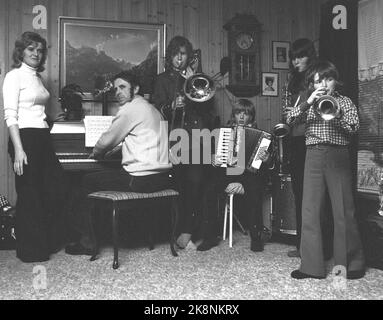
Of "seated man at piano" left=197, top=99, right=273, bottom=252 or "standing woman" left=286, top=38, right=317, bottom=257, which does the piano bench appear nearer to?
"seated man at piano" left=197, top=99, right=273, bottom=252

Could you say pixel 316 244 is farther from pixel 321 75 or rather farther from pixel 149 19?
pixel 149 19

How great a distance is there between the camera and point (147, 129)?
312cm

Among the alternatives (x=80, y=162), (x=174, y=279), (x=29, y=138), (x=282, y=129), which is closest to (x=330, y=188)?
(x=282, y=129)

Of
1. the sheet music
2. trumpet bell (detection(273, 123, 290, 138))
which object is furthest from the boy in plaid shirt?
the sheet music

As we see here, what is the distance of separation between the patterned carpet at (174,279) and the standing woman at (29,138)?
0.56 feet

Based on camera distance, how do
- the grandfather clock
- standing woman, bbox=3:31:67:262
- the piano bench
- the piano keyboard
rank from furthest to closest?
the grandfather clock, the piano keyboard, standing woman, bbox=3:31:67:262, the piano bench

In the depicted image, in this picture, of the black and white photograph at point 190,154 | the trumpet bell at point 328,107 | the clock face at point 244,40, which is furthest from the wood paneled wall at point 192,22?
the trumpet bell at point 328,107

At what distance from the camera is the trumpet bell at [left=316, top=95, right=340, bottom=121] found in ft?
8.16

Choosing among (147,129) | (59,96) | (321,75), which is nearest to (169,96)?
(147,129)

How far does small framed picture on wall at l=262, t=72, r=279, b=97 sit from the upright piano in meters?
1.94

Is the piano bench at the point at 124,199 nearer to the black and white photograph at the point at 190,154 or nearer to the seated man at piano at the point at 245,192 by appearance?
the black and white photograph at the point at 190,154

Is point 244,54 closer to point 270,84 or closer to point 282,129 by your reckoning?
point 270,84

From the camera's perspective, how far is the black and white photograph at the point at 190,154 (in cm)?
267

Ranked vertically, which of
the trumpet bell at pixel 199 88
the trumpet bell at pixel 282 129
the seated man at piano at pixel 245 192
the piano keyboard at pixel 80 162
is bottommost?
the seated man at piano at pixel 245 192
